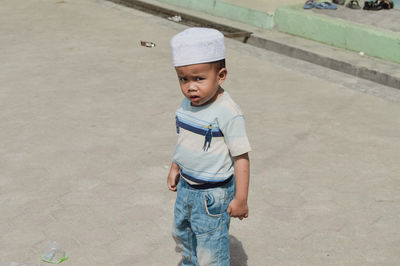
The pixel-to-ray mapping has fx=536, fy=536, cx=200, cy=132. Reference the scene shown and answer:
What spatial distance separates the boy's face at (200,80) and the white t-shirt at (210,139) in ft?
0.27

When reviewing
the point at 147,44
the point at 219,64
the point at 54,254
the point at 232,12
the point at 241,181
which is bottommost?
the point at 54,254

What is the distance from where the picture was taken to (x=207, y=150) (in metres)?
2.56

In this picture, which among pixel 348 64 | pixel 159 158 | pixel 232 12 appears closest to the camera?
pixel 159 158

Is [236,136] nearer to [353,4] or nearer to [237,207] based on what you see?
[237,207]

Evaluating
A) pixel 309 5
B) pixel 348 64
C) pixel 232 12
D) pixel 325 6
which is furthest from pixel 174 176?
pixel 232 12

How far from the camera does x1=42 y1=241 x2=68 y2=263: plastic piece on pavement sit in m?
3.43

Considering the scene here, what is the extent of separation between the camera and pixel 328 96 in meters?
6.40

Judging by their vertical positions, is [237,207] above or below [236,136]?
below

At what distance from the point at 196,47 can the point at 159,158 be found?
258 centimetres

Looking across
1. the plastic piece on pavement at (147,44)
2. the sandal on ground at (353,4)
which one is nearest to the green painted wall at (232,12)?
the sandal on ground at (353,4)

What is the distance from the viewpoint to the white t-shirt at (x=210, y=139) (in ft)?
8.14

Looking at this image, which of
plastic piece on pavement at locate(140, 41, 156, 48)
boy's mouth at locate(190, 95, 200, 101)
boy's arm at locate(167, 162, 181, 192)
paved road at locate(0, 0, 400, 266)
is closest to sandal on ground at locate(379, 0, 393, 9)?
paved road at locate(0, 0, 400, 266)

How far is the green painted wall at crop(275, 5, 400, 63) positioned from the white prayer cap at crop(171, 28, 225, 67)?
5.66m


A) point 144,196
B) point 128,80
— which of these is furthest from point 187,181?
point 128,80
